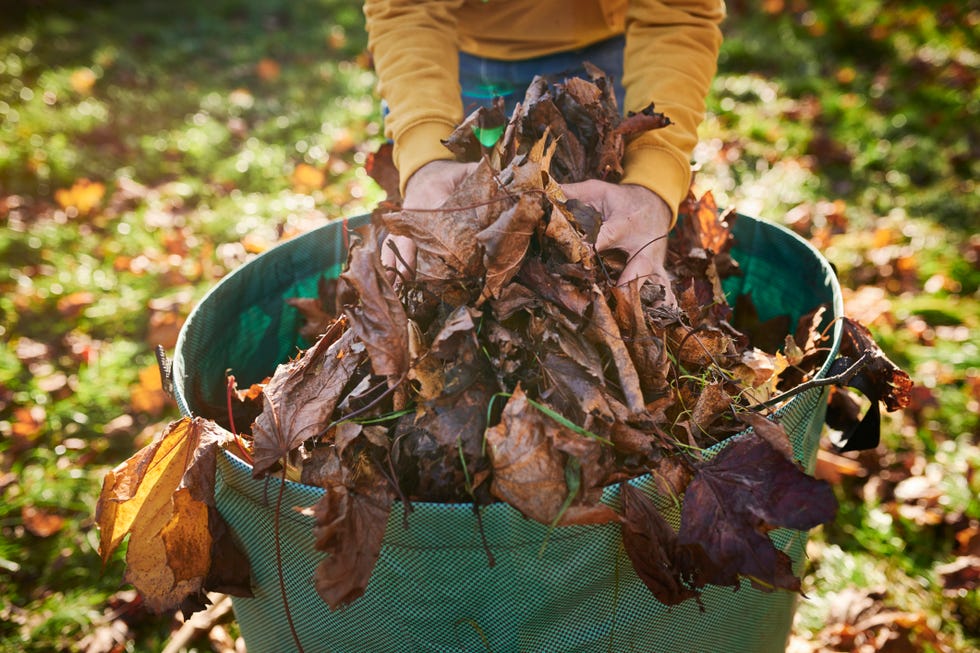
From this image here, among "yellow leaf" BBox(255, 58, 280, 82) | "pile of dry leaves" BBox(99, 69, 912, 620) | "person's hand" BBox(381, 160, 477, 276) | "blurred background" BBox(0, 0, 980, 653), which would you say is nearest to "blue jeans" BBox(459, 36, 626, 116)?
"blurred background" BBox(0, 0, 980, 653)

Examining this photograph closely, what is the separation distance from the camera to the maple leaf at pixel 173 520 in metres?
1.13

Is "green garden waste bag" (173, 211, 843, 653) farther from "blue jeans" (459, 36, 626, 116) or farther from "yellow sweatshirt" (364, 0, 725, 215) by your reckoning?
"blue jeans" (459, 36, 626, 116)

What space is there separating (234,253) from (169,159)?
1.27 metres

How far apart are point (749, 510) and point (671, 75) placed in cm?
117

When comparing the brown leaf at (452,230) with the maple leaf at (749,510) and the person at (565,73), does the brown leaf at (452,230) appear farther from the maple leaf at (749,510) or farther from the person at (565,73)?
the maple leaf at (749,510)

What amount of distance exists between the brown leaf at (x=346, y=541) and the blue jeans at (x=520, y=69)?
148 centimetres

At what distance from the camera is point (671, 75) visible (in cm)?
176

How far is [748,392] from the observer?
1261mm

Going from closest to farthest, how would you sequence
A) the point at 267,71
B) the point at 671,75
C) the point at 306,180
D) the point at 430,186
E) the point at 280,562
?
the point at 280,562
the point at 430,186
the point at 671,75
the point at 306,180
the point at 267,71

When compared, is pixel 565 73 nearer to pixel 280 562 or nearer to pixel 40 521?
pixel 280 562

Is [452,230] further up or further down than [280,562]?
further up

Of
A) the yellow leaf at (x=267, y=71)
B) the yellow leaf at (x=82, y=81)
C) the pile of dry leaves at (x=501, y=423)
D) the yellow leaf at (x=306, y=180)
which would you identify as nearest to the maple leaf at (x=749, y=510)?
the pile of dry leaves at (x=501, y=423)

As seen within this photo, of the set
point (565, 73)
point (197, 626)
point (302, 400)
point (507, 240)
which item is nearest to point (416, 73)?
point (565, 73)

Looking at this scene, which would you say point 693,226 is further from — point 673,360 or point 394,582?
point 394,582
